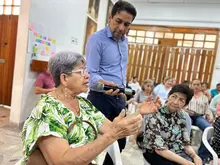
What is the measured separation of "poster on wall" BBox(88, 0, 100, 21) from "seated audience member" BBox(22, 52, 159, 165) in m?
3.47

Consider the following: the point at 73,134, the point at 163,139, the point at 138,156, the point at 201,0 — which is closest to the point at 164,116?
the point at 163,139

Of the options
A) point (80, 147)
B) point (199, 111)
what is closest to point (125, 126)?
point (80, 147)

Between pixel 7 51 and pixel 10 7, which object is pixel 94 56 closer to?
pixel 7 51

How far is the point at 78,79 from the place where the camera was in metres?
→ 0.95

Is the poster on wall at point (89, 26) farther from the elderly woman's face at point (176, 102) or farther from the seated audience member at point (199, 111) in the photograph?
the elderly woman's face at point (176, 102)

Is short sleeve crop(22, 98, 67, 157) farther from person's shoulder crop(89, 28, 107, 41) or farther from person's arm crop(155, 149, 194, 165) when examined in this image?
person's arm crop(155, 149, 194, 165)

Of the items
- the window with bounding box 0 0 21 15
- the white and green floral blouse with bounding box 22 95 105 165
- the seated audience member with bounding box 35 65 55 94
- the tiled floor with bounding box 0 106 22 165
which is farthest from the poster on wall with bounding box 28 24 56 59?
the white and green floral blouse with bounding box 22 95 105 165

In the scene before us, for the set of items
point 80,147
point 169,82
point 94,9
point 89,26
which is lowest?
point 80,147

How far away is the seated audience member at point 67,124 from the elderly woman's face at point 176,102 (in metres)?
0.69

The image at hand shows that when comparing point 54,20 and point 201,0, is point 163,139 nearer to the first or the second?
point 54,20

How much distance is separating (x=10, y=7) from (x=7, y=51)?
0.79 meters

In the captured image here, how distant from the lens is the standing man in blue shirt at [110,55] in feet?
4.54

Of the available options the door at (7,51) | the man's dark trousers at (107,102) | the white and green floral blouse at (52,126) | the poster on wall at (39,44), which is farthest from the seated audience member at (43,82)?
the white and green floral blouse at (52,126)

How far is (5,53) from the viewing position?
363 cm
